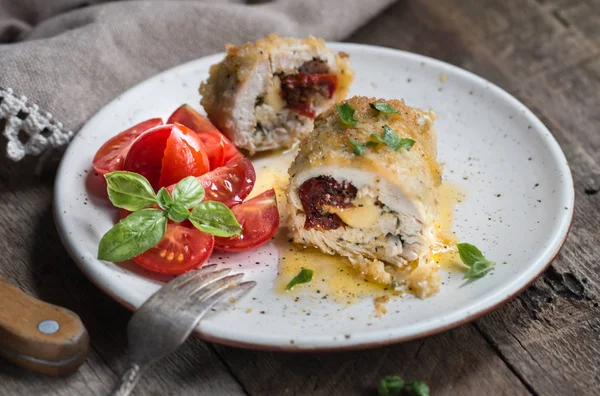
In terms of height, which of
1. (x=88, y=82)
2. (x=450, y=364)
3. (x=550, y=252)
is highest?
(x=88, y=82)

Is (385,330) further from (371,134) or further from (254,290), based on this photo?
(371,134)

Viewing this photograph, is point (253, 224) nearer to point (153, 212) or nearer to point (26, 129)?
point (153, 212)

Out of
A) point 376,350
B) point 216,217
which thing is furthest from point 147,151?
point 376,350

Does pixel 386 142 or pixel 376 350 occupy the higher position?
pixel 386 142

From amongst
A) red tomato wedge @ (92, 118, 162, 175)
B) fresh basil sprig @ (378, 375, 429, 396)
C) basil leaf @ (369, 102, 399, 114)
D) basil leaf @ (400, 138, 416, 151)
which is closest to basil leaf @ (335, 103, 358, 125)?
basil leaf @ (369, 102, 399, 114)

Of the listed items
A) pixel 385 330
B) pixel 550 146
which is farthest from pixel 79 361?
pixel 550 146

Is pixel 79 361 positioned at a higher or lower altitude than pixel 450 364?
higher

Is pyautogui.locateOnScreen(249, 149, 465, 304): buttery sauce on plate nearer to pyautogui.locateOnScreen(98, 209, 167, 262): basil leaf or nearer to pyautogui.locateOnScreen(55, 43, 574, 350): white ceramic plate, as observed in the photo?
pyautogui.locateOnScreen(55, 43, 574, 350): white ceramic plate

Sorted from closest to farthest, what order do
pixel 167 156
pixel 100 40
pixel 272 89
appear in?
pixel 167 156
pixel 272 89
pixel 100 40
